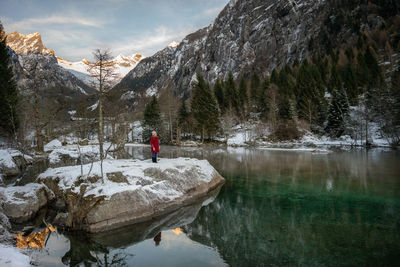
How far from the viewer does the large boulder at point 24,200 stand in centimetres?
Result: 936

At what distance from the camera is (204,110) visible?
53.8 metres

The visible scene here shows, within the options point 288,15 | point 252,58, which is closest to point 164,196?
point 252,58

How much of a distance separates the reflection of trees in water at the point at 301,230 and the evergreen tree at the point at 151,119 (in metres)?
48.0

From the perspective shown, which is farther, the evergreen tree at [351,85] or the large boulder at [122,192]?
the evergreen tree at [351,85]

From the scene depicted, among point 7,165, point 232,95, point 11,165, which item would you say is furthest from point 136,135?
point 7,165

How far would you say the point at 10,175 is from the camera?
725 inches

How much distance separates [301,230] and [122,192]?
6.90 meters

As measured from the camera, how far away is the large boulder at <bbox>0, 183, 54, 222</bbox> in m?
9.36

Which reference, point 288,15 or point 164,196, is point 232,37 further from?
point 164,196

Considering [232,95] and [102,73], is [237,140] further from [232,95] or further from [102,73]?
[102,73]

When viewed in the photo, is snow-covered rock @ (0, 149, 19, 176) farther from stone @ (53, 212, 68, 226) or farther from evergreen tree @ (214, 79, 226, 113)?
evergreen tree @ (214, 79, 226, 113)

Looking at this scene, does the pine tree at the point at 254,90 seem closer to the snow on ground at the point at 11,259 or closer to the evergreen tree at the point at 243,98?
the evergreen tree at the point at 243,98

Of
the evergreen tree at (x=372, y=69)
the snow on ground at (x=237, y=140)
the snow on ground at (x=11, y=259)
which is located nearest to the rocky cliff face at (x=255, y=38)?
the evergreen tree at (x=372, y=69)

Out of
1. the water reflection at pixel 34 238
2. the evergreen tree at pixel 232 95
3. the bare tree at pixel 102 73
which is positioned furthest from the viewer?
the evergreen tree at pixel 232 95
